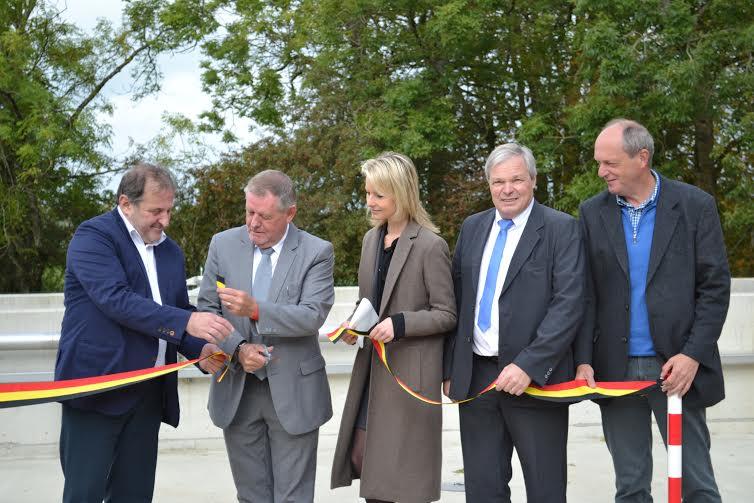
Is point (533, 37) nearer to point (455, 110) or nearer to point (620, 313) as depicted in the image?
point (455, 110)

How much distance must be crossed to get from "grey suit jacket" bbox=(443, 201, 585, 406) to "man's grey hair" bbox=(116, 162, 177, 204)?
1.39 meters

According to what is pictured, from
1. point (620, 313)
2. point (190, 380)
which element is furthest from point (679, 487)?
point (190, 380)

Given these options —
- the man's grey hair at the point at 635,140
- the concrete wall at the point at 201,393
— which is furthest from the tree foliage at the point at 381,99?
the man's grey hair at the point at 635,140

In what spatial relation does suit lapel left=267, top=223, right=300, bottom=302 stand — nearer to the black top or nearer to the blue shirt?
the black top

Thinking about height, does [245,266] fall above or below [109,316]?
above

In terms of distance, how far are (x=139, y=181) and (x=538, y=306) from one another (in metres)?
1.75

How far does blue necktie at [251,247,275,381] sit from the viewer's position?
155 inches

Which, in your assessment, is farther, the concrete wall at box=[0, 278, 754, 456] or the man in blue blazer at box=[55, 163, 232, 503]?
the concrete wall at box=[0, 278, 754, 456]

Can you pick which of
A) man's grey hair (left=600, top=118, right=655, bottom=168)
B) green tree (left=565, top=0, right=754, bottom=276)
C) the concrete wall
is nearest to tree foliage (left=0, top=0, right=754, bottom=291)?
green tree (left=565, top=0, right=754, bottom=276)

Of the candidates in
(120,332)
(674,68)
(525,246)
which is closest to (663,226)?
(525,246)

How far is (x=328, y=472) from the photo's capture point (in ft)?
20.8

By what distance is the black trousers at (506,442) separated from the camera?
3.81m

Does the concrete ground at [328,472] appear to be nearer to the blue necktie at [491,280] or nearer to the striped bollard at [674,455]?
the striped bollard at [674,455]

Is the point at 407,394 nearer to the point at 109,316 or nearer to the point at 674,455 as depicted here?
the point at 674,455
